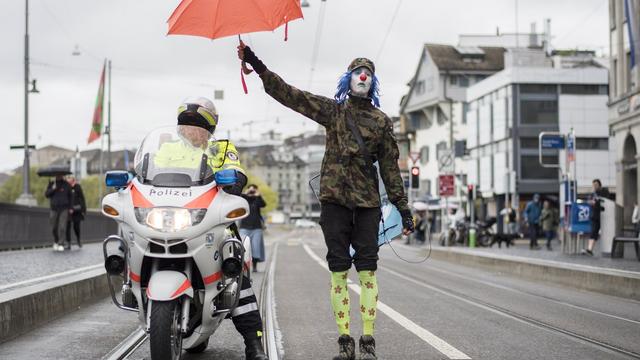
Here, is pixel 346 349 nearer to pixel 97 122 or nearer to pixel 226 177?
pixel 226 177

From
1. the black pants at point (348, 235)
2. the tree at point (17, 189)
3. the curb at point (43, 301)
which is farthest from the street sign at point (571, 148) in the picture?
the tree at point (17, 189)

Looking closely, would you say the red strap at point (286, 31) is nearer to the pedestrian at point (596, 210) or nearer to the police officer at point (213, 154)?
the police officer at point (213, 154)

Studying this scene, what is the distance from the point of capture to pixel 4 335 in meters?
7.47

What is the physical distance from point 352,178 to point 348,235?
1.30 feet

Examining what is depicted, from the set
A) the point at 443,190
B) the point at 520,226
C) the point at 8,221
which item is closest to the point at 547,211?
the point at 443,190

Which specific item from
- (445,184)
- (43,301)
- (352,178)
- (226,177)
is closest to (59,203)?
(43,301)

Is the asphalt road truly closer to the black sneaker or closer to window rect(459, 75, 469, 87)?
the black sneaker

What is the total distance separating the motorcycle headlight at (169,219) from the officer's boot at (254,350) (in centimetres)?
98

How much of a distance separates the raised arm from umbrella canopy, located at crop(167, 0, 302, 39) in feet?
1.08

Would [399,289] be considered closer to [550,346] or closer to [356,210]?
[550,346]

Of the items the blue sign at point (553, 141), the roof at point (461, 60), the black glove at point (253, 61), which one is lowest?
the black glove at point (253, 61)

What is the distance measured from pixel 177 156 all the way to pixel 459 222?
3379cm

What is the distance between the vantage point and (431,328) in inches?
324

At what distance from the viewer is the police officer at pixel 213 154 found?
19.3 feet
